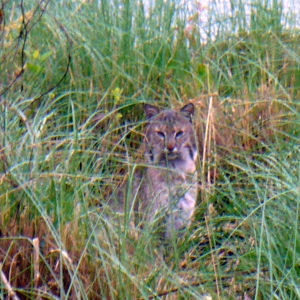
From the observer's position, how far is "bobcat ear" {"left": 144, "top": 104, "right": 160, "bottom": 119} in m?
5.18

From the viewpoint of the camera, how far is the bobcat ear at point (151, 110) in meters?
5.18

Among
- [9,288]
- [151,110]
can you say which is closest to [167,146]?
[151,110]

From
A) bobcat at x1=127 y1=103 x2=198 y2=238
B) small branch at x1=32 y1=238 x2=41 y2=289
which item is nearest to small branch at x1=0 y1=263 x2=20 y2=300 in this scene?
small branch at x1=32 y1=238 x2=41 y2=289

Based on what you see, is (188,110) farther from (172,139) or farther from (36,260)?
(36,260)

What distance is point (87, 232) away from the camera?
11.7ft

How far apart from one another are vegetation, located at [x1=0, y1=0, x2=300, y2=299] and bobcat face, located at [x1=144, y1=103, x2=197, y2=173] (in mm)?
96

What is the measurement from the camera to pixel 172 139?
5336 mm

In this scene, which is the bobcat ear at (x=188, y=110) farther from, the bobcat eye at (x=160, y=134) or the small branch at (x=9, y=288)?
the small branch at (x=9, y=288)

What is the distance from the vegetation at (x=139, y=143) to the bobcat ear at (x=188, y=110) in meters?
0.10

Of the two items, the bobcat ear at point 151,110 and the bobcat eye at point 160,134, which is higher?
the bobcat ear at point 151,110

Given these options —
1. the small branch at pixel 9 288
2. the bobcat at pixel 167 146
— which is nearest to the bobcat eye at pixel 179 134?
the bobcat at pixel 167 146

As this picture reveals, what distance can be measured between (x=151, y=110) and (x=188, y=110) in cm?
24

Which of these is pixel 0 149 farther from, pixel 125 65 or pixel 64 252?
pixel 125 65

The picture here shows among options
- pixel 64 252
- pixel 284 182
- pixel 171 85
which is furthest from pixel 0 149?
pixel 171 85
